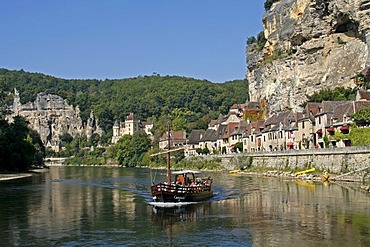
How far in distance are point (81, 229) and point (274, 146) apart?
54.2 metres

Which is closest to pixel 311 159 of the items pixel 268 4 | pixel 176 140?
pixel 268 4

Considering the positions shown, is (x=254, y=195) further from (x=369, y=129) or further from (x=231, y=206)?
(x=369, y=129)

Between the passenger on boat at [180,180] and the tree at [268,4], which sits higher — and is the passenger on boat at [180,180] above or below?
below

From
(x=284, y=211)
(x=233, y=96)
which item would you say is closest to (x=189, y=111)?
(x=233, y=96)

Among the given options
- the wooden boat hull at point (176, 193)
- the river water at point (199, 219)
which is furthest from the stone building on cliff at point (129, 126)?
the wooden boat hull at point (176, 193)

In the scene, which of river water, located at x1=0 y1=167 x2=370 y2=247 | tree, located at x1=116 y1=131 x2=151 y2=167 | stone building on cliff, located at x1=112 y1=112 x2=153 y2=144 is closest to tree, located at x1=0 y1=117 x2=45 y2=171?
river water, located at x1=0 y1=167 x2=370 y2=247

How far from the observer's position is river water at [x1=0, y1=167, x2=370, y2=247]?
25.0m

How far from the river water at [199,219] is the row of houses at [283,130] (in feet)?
53.5

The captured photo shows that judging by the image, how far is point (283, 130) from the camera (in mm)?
75312

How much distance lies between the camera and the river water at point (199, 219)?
25.0 meters

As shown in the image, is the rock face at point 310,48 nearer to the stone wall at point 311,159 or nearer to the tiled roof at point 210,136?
the tiled roof at point 210,136

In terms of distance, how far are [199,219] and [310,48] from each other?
60.8 m

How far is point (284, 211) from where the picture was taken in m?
33.5

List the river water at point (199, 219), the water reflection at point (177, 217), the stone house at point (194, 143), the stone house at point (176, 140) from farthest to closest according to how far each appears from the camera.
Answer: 1. the stone house at point (176, 140)
2. the stone house at point (194, 143)
3. the water reflection at point (177, 217)
4. the river water at point (199, 219)
